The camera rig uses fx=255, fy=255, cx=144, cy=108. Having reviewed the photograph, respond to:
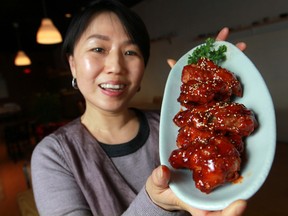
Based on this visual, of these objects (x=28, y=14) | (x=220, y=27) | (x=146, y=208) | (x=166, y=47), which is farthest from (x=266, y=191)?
(x=28, y=14)

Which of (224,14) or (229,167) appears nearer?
(229,167)

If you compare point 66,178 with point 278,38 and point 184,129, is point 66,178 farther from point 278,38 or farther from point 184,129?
point 278,38

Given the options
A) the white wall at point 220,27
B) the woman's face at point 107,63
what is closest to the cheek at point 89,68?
the woman's face at point 107,63

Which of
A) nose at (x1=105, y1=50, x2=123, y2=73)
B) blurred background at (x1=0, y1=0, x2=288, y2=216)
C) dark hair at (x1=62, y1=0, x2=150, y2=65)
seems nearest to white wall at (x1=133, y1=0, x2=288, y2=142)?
blurred background at (x1=0, y1=0, x2=288, y2=216)

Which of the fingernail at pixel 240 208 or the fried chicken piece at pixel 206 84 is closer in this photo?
the fingernail at pixel 240 208

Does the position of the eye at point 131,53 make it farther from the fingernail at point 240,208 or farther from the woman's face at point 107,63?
the fingernail at point 240,208

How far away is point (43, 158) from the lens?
3.55 ft

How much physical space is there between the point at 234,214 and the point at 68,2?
643 centimetres

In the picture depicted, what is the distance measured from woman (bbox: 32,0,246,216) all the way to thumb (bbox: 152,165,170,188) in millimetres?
296

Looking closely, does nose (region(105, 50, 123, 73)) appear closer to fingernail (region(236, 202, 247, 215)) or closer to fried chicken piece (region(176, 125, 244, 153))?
fried chicken piece (region(176, 125, 244, 153))

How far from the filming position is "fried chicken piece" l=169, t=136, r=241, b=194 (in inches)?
31.3

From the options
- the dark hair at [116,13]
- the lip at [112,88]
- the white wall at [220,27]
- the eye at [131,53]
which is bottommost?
the white wall at [220,27]

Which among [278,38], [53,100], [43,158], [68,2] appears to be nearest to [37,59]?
[68,2]

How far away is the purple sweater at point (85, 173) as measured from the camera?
1.00 m
